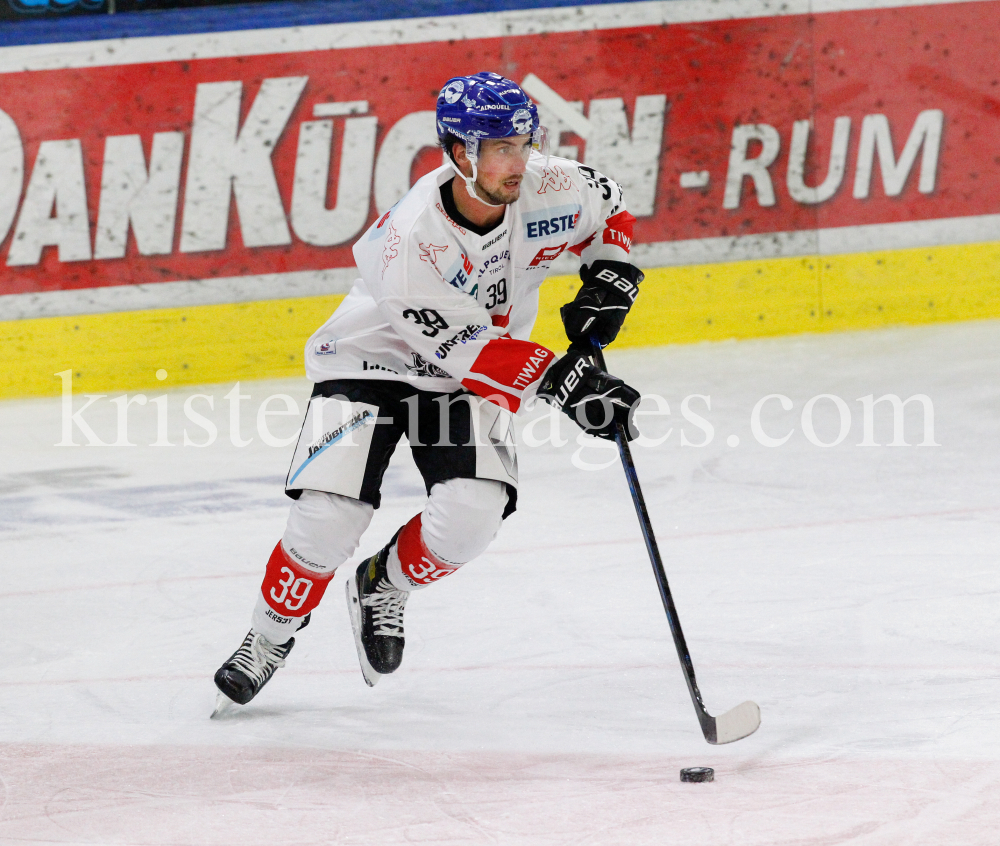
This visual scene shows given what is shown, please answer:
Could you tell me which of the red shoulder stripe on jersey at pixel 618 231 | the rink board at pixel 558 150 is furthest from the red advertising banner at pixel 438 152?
the red shoulder stripe on jersey at pixel 618 231

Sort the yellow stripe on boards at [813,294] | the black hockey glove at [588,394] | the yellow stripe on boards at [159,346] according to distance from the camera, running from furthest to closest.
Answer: the yellow stripe on boards at [813,294], the yellow stripe on boards at [159,346], the black hockey glove at [588,394]

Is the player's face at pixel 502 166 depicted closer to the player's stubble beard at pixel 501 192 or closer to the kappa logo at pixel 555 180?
the player's stubble beard at pixel 501 192

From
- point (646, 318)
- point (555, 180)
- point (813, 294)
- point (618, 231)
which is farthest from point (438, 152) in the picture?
point (555, 180)

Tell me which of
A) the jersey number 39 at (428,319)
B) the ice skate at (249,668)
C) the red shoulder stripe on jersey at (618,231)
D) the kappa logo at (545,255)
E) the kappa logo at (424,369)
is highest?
the red shoulder stripe on jersey at (618,231)

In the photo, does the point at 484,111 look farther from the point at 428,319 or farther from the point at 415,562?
the point at 415,562

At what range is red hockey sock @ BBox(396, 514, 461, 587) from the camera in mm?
2686

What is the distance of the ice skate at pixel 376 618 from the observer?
2.71 meters

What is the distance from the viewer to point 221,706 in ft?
8.73

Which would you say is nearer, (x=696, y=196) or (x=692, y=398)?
(x=692, y=398)

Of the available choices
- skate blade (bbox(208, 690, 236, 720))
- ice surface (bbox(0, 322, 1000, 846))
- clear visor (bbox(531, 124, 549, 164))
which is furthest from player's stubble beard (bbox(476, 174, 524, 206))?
skate blade (bbox(208, 690, 236, 720))

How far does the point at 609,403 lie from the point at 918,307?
15.7ft

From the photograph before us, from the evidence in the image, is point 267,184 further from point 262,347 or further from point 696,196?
point 696,196

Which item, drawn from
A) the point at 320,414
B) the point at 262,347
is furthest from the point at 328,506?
the point at 262,347

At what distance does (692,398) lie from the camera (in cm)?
556
